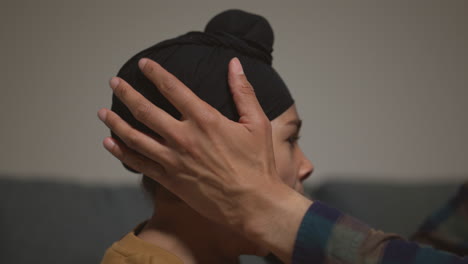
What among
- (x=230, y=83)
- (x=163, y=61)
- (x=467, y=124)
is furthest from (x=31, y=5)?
(x=467, y=124)

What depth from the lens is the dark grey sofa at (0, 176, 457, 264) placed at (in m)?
1.13

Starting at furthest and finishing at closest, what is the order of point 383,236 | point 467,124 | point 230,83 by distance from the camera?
point 467,124 < point 230,83 < point 383,236

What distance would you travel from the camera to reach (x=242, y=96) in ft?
2.24

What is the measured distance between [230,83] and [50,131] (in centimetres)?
89

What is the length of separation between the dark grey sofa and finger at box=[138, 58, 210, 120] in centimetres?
67

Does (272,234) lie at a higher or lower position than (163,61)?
lower

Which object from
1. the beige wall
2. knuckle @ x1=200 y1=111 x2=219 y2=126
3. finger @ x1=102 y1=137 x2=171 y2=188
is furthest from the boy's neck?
the beige wall

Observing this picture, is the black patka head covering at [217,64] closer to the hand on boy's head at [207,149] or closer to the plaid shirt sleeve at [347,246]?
the hand on boy's head at [207,149]

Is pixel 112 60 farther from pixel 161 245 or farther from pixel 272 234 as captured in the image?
pixel 272 234

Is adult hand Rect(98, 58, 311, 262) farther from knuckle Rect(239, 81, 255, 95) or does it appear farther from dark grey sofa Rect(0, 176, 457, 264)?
dark grey sofa Rect(0, 176, 457, 264)

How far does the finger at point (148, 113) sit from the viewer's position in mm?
632

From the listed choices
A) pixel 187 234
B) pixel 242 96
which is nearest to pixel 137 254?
pixel 187 234

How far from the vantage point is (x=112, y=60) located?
138cm

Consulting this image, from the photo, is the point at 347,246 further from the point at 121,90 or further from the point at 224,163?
the point at 121,90
